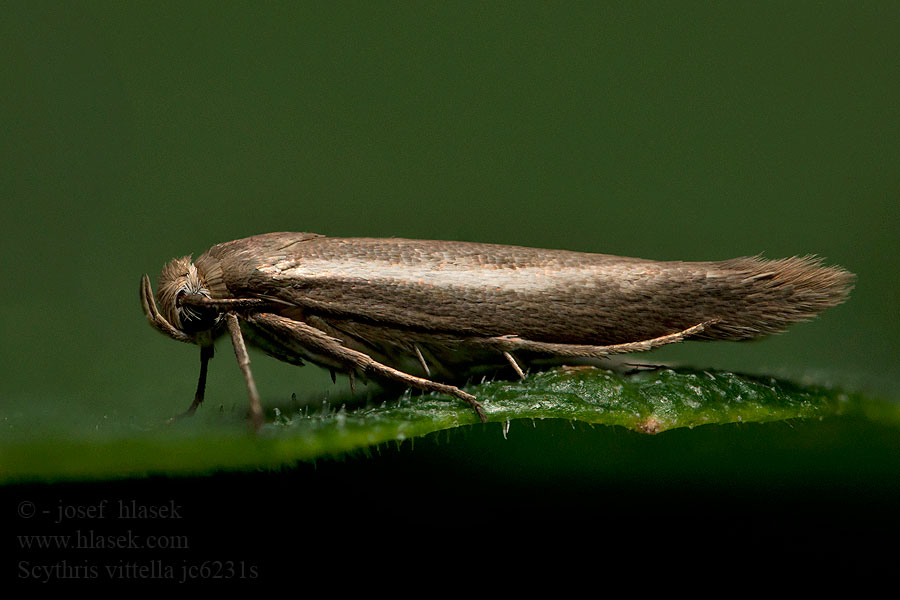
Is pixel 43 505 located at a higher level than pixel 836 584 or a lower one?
higher

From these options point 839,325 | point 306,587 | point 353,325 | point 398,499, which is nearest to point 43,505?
point 306,587

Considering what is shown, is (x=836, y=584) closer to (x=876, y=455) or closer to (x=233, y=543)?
(x=876, y=455)

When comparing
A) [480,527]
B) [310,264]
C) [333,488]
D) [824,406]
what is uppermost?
[310,264]

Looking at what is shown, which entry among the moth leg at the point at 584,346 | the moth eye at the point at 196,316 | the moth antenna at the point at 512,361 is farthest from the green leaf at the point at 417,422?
the moth eye at the point at 196,316

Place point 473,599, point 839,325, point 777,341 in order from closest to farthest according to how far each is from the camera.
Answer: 1. point 473,599
2. point 839,325
3. point 777,341

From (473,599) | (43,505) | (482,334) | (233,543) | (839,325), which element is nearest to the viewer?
(43,505)

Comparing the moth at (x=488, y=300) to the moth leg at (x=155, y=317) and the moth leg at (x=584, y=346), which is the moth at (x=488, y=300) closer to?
the moth leg at (x=584, y=346)
